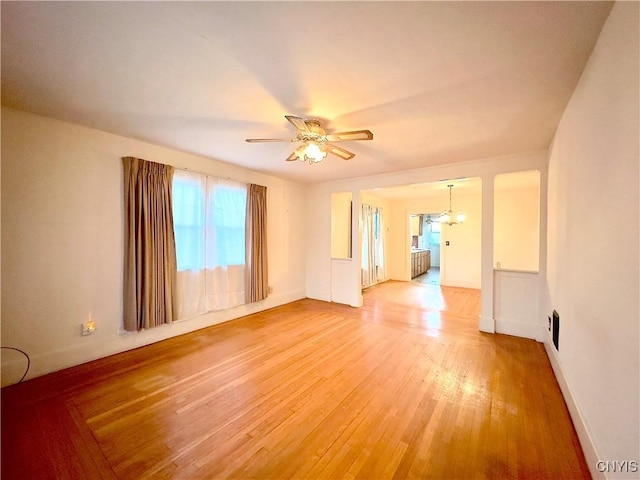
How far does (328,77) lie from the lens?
1727 mm

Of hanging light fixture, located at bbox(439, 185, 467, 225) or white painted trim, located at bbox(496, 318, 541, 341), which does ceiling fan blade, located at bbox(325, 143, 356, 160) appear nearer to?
white painted trim, located at bbox(496, 318, 541, 341)

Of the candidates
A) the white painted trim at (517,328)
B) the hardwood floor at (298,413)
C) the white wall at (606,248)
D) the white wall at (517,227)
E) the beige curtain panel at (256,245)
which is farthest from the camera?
the white wall at (517,227)

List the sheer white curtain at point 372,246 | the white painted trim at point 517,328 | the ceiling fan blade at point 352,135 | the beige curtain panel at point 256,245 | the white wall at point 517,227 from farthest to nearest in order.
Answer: the sheer white curtain at point 372,246 → the white wall at point 517,227 → the beige curtain panel at point 256,245 → the white painted trim at point 517,328 → the ceiling fan blade at point 352,135

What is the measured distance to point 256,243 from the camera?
4.19 m

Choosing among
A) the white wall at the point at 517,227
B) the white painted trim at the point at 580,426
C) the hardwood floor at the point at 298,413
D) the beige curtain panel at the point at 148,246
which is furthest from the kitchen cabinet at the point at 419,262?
the beige curtain panel at the point at 148,246

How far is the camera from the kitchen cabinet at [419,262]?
8.19 meters

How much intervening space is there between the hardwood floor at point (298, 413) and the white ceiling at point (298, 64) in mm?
2394

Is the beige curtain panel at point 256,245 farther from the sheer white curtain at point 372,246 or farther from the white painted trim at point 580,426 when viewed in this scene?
the white painted trim at point 580,426

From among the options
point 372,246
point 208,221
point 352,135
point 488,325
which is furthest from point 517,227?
point 208,221

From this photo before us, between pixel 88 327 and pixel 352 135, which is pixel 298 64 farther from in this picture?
pixel 88 327

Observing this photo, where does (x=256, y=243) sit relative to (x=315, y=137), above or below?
below

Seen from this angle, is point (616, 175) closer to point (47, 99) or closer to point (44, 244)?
point (47, 99)

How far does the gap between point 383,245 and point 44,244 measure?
6.71 m

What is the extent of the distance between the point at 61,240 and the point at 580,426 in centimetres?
448
